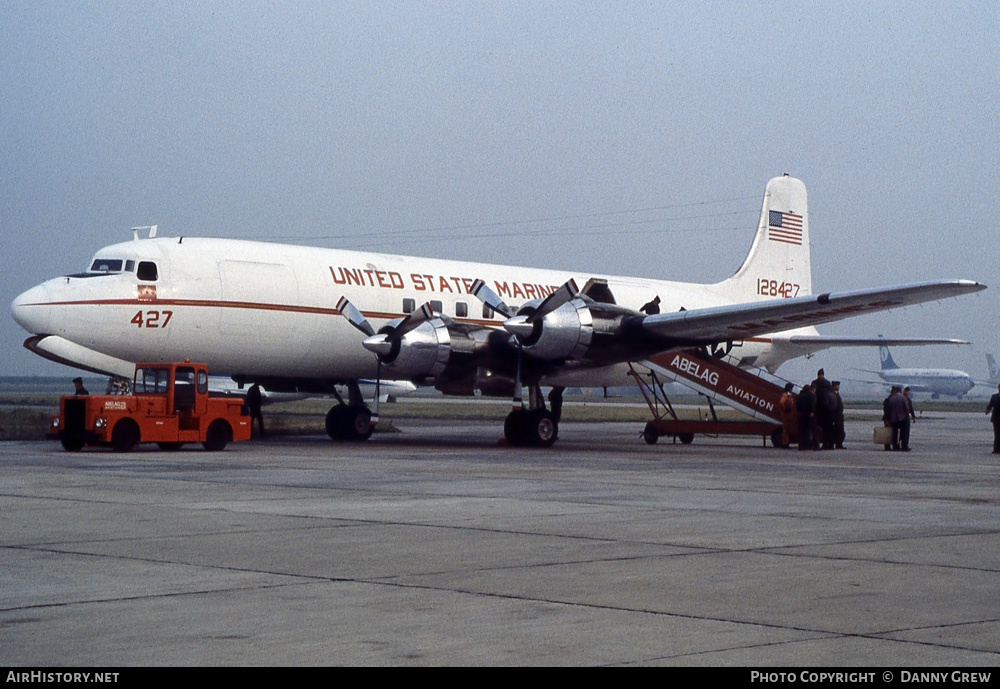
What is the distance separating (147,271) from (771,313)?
12.1 m

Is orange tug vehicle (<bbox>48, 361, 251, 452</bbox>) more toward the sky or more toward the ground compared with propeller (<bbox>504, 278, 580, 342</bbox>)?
more toward the ground

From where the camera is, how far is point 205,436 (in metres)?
21.3

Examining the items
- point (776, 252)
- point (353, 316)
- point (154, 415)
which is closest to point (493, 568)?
point (154, 415)

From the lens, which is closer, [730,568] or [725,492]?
[730,568]

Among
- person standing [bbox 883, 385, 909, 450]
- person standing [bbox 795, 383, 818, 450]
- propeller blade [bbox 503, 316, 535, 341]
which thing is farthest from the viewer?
person standing [bbox 883, 385, 909, 450]

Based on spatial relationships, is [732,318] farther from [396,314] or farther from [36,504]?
[36,504]

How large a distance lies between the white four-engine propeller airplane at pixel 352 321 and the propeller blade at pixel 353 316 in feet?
0.07

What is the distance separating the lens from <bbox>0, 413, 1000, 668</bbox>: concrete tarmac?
19.6 feet

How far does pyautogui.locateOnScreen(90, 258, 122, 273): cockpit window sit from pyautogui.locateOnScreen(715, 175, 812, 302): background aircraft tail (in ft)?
58.5

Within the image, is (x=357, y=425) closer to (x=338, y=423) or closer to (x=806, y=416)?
(x=338, y=423)

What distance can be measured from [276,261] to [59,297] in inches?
168

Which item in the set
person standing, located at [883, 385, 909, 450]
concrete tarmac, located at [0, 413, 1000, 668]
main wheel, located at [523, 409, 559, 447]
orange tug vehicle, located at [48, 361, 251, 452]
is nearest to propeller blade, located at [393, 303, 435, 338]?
main wheel, located at [523, 409, 559, 447]

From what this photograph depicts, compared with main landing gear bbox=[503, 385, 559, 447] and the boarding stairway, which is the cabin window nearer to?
main landing gear bbox=[503, 385, 559, 447]
